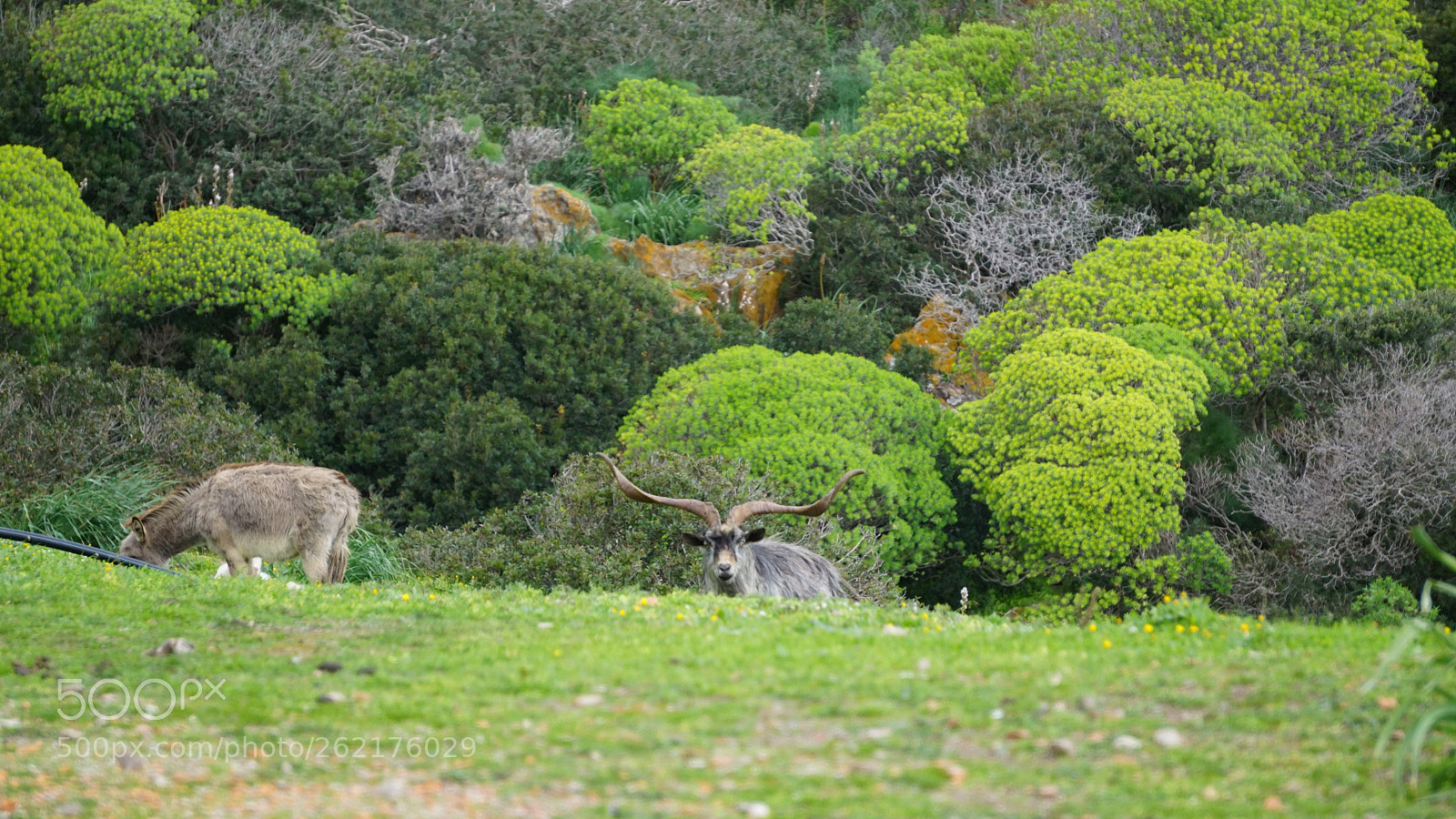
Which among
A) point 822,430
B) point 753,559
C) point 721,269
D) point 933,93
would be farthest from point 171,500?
point 933,93

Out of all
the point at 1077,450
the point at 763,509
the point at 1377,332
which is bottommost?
the point at 763,509

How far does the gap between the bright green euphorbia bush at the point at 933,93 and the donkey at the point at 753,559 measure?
1184 centimetres

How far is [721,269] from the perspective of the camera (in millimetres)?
22891

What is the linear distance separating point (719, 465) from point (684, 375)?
10.00ft

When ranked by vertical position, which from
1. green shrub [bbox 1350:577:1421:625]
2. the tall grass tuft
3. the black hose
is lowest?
the tall grass tuft

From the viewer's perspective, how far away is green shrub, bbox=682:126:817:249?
22516mm

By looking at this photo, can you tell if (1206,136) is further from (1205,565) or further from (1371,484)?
(1205,565)

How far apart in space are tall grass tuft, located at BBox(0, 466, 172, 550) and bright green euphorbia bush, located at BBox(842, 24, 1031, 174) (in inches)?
490

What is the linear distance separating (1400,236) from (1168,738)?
18103 mm

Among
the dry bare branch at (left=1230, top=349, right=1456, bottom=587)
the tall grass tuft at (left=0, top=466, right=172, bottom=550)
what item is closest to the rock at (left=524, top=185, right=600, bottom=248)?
the tall grass tuft at (left=0, top=466, right=172, bottom=550)

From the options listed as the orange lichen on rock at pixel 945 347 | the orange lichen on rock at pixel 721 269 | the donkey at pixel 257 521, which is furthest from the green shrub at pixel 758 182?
the donkey at pixel 257 521

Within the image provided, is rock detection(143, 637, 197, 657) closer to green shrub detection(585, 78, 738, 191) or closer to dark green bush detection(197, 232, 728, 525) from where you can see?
dark green bush detection(197, 232, 728, 525)

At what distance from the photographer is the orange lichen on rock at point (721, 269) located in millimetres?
22719

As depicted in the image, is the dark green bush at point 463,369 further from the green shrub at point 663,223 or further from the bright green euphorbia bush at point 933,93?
the bright green euphorbia bush at point 933,93
